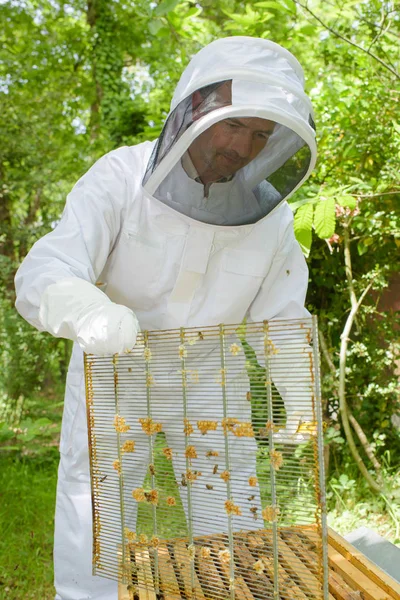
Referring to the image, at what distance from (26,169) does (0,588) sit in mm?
3774

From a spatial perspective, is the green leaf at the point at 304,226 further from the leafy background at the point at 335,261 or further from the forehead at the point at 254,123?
the forehead at the point at 254,123

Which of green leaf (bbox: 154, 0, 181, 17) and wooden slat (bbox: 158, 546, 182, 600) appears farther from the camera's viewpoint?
green leaf (bbox: 154, 0, 181, 17)

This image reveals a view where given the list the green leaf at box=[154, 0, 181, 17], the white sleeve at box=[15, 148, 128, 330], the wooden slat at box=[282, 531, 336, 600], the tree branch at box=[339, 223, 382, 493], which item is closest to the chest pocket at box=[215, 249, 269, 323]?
the white sleeve at box=[15, 148, 128, 330]

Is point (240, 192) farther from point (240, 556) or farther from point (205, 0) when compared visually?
point (205, 0)

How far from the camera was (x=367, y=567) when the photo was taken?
1431mm

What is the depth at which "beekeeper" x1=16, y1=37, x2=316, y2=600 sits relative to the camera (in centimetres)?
167

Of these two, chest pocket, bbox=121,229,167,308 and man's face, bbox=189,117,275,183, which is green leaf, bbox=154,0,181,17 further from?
chest pocket, bbox=121,229,167,308

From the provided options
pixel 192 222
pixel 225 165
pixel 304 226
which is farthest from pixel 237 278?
pixel 304 226

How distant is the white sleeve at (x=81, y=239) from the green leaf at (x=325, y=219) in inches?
33.4

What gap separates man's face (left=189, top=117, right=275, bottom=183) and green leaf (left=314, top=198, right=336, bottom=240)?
2.09 ft

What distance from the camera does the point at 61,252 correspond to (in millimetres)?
1664

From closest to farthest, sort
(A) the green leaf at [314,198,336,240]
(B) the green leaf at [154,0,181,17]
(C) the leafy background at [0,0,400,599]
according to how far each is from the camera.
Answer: (B) the green leaf at [154,0,181,17]
(A) the green leaf at [314,198,336,240]
(C) the leafy background at [0,0,400,599]

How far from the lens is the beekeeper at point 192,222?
1.67m

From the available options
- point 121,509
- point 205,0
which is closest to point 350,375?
point 121,509
